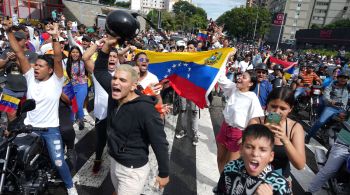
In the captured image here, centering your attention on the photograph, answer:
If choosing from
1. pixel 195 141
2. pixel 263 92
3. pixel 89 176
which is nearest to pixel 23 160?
pixel 89 176

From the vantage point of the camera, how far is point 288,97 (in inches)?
115

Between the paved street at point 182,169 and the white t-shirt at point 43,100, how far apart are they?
110 cm

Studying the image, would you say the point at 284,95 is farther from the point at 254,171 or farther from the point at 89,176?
the point at 89,176

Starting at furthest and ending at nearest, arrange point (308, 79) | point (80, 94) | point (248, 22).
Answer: point (248, 22) < point (308, 79) < point (80, 94)

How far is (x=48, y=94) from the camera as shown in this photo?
141 inches

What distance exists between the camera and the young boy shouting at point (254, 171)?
6.25ft

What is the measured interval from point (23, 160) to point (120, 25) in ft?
6.22

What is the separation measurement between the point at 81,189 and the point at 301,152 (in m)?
3.07

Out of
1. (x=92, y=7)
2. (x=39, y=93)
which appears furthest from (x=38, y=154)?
(x=92, y=7)

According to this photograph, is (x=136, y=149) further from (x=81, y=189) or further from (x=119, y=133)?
(x=81, y=189)

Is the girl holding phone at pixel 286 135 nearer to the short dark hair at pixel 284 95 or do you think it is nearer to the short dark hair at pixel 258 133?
the short dark hair at pixel 284 95

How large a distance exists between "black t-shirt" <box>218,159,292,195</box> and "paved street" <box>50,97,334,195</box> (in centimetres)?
236

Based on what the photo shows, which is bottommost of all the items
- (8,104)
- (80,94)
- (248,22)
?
(80,94)

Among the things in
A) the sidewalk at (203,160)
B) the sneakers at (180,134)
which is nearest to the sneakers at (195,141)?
the sidewalk at (203,160)
